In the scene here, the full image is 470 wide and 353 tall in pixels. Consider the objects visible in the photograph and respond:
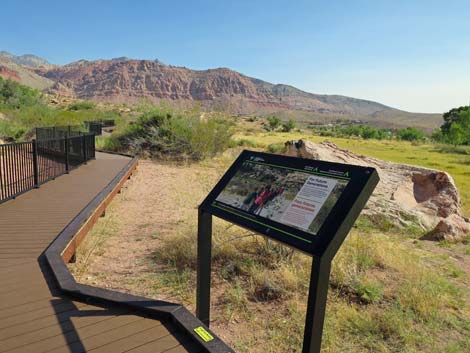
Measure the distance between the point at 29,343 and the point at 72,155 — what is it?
9662 mm

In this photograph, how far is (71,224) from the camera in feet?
17.6

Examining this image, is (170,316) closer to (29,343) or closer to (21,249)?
(29,343)

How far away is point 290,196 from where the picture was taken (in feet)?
8.59

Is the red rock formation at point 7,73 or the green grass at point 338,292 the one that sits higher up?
the red rock formation at point 7,73

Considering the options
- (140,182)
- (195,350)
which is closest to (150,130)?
(140,182)

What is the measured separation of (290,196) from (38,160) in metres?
10.0

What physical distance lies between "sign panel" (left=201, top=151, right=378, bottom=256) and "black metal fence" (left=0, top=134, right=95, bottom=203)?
549 cm

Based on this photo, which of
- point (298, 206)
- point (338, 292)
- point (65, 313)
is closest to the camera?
point (298, 206)

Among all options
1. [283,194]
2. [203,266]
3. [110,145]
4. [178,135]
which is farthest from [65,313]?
[110,145]

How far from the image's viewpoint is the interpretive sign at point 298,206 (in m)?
2.19

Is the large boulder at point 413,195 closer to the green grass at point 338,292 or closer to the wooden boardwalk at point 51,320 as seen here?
the green grass at point 338,292

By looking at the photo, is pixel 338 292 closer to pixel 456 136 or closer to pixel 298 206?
pixel 298 206

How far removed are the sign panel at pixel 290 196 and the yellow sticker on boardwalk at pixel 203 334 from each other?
871mm

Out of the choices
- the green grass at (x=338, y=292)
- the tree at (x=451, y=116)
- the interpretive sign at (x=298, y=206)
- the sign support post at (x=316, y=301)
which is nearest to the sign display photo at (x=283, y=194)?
the interpretive sign at (x=298, y=206)
